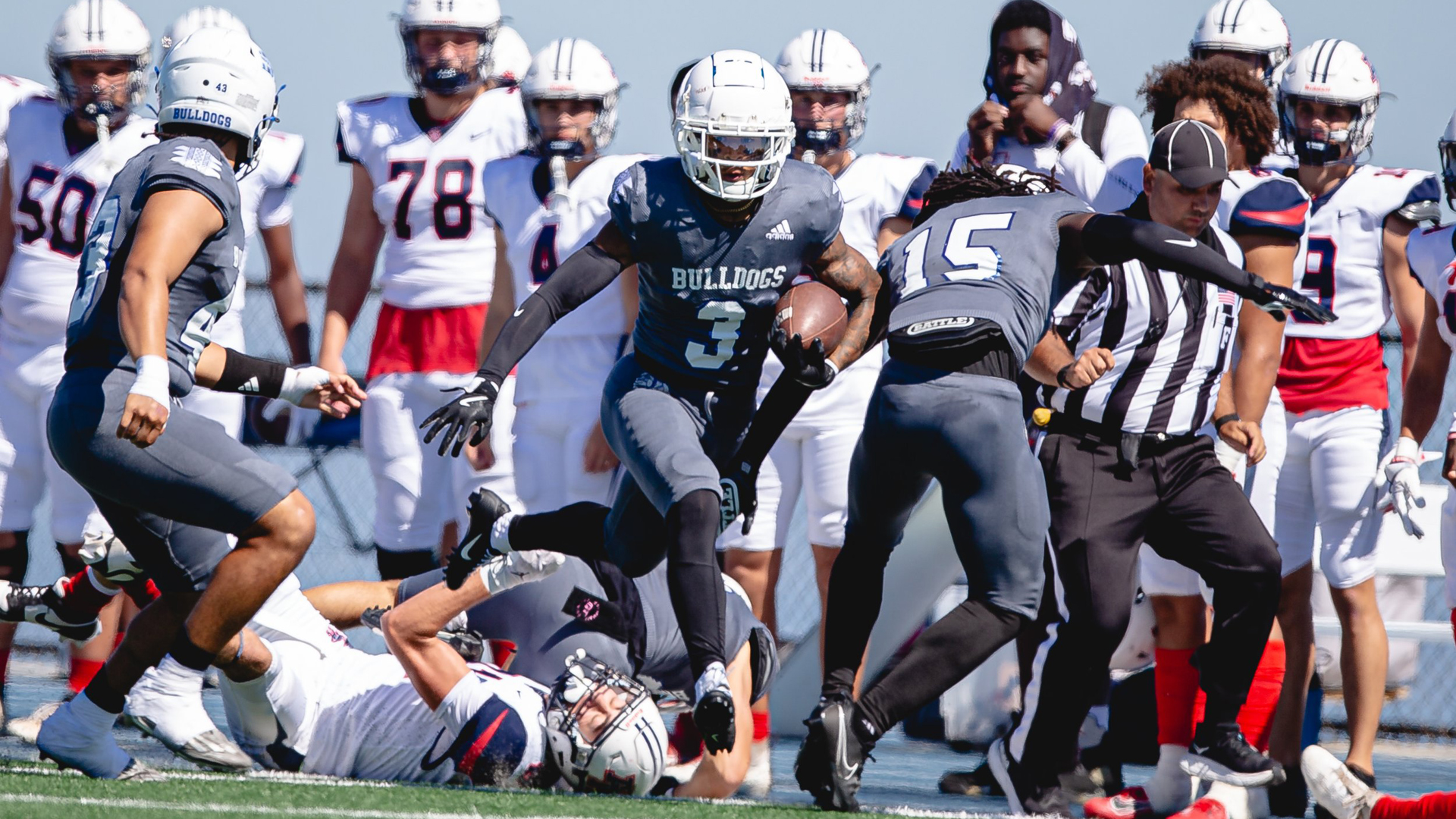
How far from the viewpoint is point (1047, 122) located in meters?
6.12

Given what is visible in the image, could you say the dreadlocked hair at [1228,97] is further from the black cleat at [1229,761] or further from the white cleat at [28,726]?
the white cleat at [28,726]

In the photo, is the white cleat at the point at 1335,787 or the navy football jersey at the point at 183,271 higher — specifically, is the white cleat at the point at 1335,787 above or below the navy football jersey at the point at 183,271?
below

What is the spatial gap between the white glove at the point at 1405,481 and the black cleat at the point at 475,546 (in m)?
2.49

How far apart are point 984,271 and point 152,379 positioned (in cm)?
196

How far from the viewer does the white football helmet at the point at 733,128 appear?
4.80 metres

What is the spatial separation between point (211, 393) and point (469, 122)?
1.34 m

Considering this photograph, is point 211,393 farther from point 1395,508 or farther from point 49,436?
point 1395,508

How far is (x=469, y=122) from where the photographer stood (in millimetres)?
6793

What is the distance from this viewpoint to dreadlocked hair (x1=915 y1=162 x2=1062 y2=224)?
4.92 m

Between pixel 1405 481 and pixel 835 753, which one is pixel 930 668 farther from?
pixel 1405 481

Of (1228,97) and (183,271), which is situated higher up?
(1228,97)

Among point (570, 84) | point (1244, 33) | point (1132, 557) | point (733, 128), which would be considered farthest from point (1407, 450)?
point (570, 84)

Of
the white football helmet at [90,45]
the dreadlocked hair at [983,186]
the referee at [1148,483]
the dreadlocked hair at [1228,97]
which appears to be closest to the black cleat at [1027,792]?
the referee at [1148,483]

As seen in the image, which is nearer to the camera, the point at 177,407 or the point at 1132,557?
the point at 177,407
